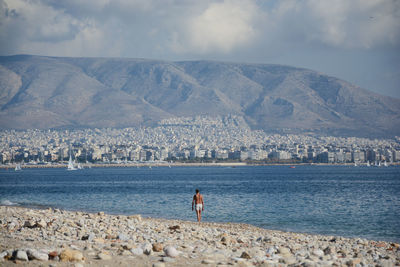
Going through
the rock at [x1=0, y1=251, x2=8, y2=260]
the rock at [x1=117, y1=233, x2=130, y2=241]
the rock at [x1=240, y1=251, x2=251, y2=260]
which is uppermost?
the rock at [x1=0, y1=251, x2=8, y2=260]

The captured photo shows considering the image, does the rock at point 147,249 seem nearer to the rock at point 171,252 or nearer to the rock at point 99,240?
the rock at point 171,252

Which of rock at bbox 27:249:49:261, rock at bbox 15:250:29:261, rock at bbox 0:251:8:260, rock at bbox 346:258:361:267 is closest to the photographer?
rock at bbox 15:250:29:261

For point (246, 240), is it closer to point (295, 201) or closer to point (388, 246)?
point (388, 246)

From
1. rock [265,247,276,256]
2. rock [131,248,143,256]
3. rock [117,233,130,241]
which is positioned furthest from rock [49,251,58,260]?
rock [265,247,276,256]

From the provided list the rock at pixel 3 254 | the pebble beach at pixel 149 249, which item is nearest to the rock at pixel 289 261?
the pebble beach at pixel 149 249

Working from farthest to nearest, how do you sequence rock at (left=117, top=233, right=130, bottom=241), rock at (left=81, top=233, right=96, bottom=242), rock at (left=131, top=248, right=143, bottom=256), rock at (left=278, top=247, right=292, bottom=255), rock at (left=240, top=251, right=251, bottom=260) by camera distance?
rock at (left=117, top=233, right=130, bottom=241) → rock at (left=81, top=233, right=96, bottom=242) → rock at (left=278, top=247, right=292, bottom=255) → rock at (left=240, top=251, right=251, bottom=260) → rock at (left=131, top=248, right=143, bottom=256)

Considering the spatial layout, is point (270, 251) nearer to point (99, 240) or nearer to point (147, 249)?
point (147, 249)

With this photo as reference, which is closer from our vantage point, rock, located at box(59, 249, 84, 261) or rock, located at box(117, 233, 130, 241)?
rock, located at box(59, 249, 84, 261)

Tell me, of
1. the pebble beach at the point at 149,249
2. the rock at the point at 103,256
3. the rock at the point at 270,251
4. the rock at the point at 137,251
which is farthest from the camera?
the rock at the point at 270,251

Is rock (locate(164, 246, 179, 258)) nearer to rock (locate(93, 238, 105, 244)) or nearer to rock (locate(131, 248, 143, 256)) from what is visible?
rock (locate(131, 248, 143, 256))

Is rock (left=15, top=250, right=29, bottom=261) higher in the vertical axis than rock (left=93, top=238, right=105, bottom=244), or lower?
higher

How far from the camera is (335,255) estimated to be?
14719mm

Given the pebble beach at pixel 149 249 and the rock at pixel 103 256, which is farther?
the rock at pixel 103 256

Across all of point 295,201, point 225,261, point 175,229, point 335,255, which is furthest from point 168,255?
point 295,201
